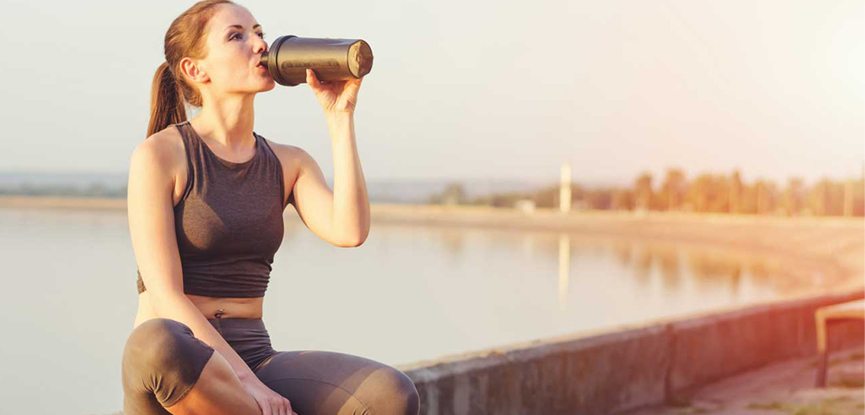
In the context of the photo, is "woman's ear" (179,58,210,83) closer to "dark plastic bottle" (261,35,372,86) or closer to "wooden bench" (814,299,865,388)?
"dark plastic bottle" (261,35,372,86)

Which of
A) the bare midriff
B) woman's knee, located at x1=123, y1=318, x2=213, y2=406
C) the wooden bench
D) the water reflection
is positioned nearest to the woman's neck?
the bare midriff

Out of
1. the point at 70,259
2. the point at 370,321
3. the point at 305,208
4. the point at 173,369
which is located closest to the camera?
the point at 173,369

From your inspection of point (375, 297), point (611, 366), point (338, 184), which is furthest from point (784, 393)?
point (375, 297)

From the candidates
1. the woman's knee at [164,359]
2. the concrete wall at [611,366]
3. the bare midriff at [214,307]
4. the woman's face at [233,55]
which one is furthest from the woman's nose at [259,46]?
the concrete wall at [611,366]

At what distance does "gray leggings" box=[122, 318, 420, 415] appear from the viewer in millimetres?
1923

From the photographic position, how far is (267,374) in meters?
2.27

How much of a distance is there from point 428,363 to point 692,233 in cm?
6239

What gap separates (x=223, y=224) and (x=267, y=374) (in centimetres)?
30

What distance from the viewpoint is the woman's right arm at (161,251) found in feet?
7.07

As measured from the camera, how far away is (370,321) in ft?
75.9

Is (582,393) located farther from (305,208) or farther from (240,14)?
(240,14)

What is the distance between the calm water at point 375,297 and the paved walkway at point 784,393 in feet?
6.55

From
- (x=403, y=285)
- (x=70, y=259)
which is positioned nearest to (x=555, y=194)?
(x=70, y=259)

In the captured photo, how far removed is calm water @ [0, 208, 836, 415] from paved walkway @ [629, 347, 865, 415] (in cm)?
200
